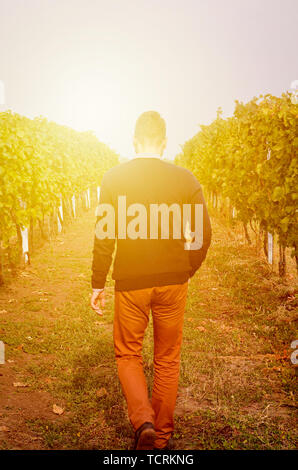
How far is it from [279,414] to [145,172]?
8.67 feet

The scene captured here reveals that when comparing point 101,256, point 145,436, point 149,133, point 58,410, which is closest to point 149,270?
point 101,256

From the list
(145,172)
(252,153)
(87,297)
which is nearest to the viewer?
(145,172)

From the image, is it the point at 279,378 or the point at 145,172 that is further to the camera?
the point at 279,378

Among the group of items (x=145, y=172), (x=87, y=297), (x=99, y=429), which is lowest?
(x=99, y=429)

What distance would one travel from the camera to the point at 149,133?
3158mm

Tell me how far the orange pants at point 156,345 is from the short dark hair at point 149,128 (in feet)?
3.69

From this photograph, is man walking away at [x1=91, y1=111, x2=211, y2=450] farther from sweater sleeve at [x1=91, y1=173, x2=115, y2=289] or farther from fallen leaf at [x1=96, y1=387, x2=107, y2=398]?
fallen leaf at [x1=96, y1=387, x2=107, y2=398]

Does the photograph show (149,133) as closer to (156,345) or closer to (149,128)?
(149,128)

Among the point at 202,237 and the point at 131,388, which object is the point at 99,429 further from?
the point at 202,237

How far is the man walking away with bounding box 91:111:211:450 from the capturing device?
307cm

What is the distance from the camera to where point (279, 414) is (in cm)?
396

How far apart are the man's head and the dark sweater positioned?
0.34 feet

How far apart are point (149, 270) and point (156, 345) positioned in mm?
665
